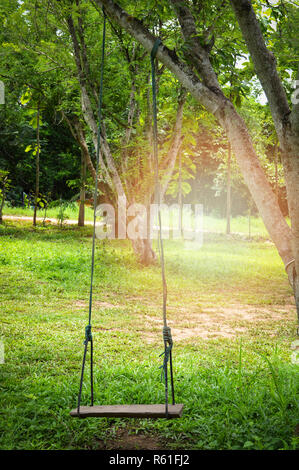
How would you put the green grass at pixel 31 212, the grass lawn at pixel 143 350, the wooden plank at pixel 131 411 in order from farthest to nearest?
the green grass at pixel 31 212, the grass lawn at pixel 143 350, the wooden plank at pixel 131 411

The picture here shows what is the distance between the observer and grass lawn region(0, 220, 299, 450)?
2.85 metres

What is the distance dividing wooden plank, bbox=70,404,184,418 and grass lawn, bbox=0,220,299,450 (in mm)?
371

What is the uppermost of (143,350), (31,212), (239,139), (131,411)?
(239,139)

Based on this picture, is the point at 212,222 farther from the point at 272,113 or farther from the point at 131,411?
the point at 131,411

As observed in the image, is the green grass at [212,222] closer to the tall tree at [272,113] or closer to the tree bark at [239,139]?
the tree bark at [239,139]

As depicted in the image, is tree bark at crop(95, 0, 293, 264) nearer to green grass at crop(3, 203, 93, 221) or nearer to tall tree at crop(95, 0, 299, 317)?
tall tree at crop(95, 0, 299, 317)

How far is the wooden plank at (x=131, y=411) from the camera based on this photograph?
238 cm

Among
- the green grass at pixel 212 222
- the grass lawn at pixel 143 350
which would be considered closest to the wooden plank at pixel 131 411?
the grass lawn at pixel 143 350

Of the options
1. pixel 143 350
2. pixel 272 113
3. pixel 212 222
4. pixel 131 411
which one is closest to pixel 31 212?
pixel 212 222

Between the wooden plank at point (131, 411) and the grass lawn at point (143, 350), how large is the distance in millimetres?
371

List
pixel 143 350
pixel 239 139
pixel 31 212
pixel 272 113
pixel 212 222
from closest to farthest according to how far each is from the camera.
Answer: pixel 272 113 < pixel 239 139 < pixel 143 350 < pixel 31 212 < pixel 212 222

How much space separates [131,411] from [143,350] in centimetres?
255

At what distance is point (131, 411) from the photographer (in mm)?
2416
